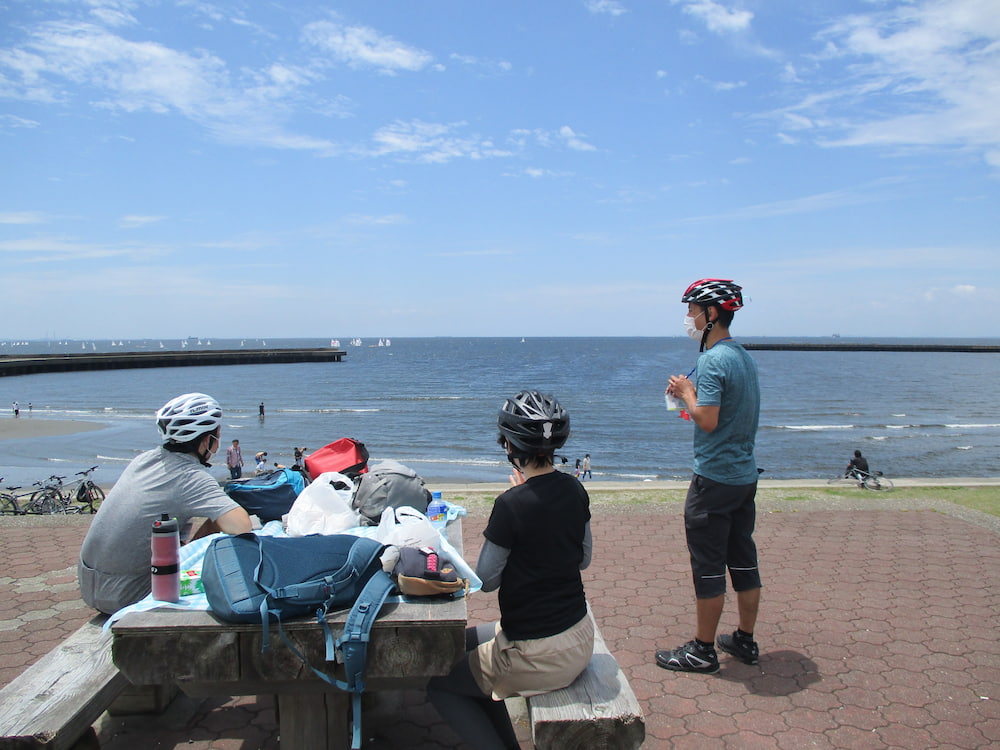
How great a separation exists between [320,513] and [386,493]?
0.35 metres

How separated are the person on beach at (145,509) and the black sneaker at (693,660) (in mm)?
2500

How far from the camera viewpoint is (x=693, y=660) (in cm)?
393

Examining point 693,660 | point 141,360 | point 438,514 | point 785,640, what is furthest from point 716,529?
point 141,360

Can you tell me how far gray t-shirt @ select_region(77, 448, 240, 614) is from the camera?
3041mm

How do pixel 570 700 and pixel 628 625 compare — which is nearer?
pixel 570 700

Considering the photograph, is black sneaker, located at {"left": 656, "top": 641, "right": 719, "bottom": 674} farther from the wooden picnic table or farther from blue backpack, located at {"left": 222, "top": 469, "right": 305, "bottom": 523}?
blue backpack, located at {"left": 222, "top": 469, "right": 305, "bottom": 523}

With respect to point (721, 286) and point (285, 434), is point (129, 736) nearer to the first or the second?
point (721, 286)

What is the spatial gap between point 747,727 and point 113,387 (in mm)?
67239

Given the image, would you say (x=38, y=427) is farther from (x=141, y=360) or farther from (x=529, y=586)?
(x=141, y=360)

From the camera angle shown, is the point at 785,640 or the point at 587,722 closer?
the point at 587,722

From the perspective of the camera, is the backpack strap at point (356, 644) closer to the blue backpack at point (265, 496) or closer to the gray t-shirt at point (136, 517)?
the gray t-shirt at point (136, 517)

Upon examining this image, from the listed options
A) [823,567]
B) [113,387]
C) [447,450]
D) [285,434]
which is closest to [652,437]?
[447,450]

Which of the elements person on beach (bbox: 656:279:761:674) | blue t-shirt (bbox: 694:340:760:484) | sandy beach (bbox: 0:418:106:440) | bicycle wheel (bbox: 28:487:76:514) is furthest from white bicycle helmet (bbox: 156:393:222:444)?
sandy beach (bbox: 0:418:106:440)

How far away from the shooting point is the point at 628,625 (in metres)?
4.64
